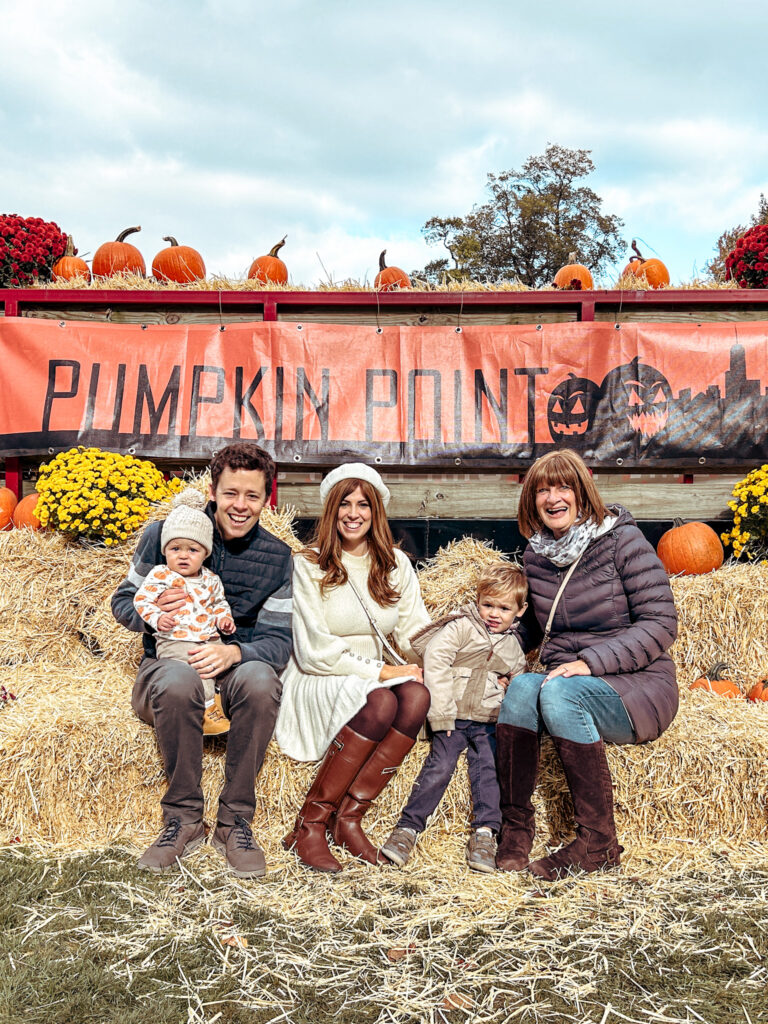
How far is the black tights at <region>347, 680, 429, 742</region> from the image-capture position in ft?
9.50

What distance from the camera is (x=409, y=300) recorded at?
17.4ft

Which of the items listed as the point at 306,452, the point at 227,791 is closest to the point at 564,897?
the point at 227,791

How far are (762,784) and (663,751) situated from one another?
43cm

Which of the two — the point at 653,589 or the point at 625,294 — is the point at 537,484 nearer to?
the point at 653,589

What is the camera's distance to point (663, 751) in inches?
122

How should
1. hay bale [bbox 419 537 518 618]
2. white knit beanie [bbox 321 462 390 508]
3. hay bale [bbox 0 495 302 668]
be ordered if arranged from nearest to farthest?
white knit beanie [bbox 321 462 390 508] → hay bale [bbox 419 537 518 618] → hay bale [bbox 0 495 302 668]

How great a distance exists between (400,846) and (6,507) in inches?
147

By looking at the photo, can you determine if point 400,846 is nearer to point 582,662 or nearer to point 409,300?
point 582,662

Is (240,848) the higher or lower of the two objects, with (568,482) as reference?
lower

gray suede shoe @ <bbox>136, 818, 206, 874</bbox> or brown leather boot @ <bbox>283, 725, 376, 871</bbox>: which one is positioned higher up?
brown leather boot @ <bbox>283, 725, 376, 871</bbox>

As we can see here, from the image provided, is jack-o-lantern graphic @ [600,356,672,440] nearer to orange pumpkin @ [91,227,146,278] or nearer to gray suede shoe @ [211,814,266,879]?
gray suede shoe @ [211,814,266,879]

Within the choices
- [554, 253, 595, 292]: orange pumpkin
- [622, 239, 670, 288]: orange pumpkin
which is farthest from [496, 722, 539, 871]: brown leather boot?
[622, 239, 670, 288]: orange pumpkin

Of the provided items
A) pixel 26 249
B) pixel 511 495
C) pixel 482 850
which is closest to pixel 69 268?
pixel 26 249

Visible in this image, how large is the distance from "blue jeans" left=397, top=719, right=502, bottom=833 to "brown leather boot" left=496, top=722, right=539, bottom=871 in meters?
Result: 0.12
